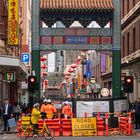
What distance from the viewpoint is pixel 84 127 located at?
1078 inches

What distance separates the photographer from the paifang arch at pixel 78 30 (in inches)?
1332

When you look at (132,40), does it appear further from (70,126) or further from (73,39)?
(70,126)

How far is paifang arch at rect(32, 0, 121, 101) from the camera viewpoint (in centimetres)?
3384

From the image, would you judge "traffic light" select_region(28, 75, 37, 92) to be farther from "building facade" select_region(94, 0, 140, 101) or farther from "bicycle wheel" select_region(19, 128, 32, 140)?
"building facade" select_region(94, 0, 140, 101)

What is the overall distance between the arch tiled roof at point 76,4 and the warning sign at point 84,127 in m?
9.71

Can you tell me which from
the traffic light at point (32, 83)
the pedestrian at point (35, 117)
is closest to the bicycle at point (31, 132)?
the pedestrian at point (35, 117)

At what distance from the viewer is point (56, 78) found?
538ft

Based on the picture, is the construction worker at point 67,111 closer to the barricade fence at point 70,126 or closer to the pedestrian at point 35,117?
the barricade fence at point 70,126

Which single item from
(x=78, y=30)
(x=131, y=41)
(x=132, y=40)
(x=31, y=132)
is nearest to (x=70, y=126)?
(x=31, y=132)

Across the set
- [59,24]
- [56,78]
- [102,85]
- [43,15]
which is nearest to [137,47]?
[59,24]

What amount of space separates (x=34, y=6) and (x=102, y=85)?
34.9 meters

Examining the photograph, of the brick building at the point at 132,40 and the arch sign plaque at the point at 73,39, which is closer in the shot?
the arch sign plaque at the point at 73,39

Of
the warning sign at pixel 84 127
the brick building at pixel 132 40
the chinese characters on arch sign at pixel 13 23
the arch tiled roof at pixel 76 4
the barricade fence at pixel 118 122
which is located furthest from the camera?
the brick building at pixel 132 40

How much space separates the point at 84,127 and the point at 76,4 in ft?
34.7
